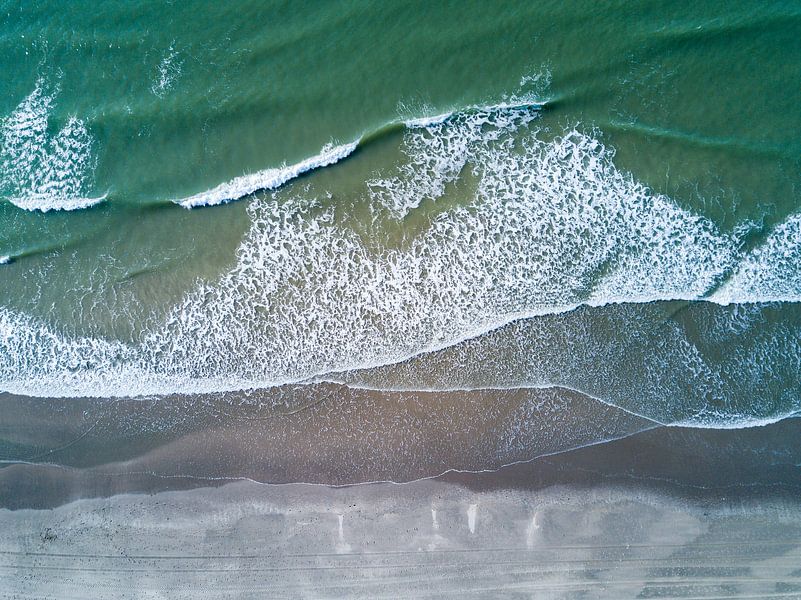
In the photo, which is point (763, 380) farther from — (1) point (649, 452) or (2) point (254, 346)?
(2) point (254, 346)

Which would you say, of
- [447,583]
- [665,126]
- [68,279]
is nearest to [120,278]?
[68,279]

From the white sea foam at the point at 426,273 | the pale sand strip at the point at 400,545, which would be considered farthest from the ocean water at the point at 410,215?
the pale sand strip at the point at 400,545

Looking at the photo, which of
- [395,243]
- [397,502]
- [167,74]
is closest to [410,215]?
[395,243]

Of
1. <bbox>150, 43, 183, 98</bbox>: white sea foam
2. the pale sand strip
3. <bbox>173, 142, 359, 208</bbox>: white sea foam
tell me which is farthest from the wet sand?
<bbox>150, 43, 183, 98</bbox>: white sea foam

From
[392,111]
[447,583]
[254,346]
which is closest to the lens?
[447,583]

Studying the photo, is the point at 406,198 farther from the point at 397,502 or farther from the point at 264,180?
the point at 397,502

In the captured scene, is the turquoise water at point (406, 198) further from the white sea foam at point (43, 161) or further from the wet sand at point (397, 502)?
the wet sand at point (397, 502)

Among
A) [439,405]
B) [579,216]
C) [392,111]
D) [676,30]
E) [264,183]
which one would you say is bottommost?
[439,405]
